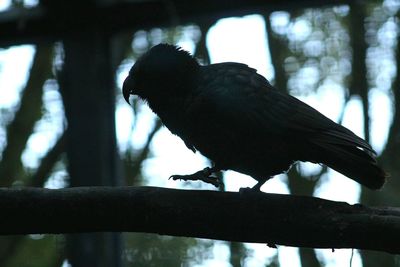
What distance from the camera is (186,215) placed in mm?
2945

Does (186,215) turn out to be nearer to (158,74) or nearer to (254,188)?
(254,188)

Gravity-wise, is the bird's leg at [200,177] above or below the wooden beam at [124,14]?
below

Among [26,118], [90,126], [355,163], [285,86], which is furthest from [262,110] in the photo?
[26,118]

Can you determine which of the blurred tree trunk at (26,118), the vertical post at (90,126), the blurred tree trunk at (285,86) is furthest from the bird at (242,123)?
the blurred tree trunk at (26,118)

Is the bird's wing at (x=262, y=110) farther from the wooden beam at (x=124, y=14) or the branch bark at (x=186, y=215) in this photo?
the wooden beam at (x=124, y=14)

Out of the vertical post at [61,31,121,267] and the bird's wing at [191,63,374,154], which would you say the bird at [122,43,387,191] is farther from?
the vertical post at [61,31,121,267]

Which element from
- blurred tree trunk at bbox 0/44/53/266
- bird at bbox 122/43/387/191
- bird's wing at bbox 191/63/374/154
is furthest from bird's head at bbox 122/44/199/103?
blurred tree trunk at bbox 0/44/53/266

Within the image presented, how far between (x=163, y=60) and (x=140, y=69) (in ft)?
0.55

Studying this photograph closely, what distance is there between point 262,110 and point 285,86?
1.22 meters

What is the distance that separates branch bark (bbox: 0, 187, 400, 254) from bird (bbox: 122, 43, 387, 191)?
0.37 meters

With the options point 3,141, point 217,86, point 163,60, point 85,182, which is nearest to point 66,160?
point 85,182

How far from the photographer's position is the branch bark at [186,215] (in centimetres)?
289

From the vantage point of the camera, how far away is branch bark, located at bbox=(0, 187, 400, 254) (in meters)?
2.89

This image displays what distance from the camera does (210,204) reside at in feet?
9.77
